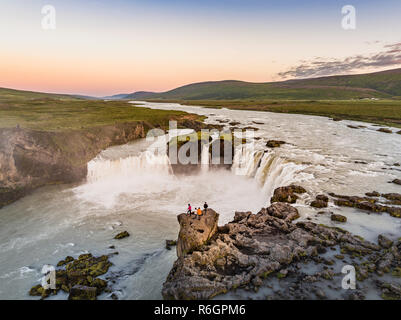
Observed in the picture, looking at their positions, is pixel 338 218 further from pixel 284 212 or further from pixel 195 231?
pixel 195 231

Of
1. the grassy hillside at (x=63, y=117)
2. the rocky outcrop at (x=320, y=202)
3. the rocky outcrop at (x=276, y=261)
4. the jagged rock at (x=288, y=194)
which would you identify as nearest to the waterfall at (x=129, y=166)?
the grassy hillside at (x=63, y=117)

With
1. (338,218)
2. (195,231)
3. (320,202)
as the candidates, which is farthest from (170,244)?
(338,218)

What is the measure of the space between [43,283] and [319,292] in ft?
72.3

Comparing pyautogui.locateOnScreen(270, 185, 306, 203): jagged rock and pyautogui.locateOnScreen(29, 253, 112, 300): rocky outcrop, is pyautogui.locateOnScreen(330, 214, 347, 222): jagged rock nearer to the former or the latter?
pyautogui.locateOnScreen(270, 185, 306, 203): jagged rock

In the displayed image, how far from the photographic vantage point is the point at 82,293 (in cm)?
1789

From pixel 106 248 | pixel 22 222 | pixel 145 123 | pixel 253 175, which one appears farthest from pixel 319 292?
pixel 145 123

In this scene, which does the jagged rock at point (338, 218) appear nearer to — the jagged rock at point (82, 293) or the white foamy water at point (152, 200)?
the white foamy water at point (152, 200)

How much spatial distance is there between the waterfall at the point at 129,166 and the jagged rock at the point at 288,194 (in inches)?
957

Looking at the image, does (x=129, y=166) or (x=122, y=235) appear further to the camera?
(x=129, y=166)

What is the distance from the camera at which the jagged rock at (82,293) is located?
17.7m

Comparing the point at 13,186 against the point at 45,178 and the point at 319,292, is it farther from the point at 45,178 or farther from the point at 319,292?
the point at 319,292

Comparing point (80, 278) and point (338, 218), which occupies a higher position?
point (338, 218)

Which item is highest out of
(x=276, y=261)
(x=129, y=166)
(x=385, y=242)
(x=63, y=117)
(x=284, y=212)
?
(x=63, y=117)

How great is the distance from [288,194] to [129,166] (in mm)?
31752
